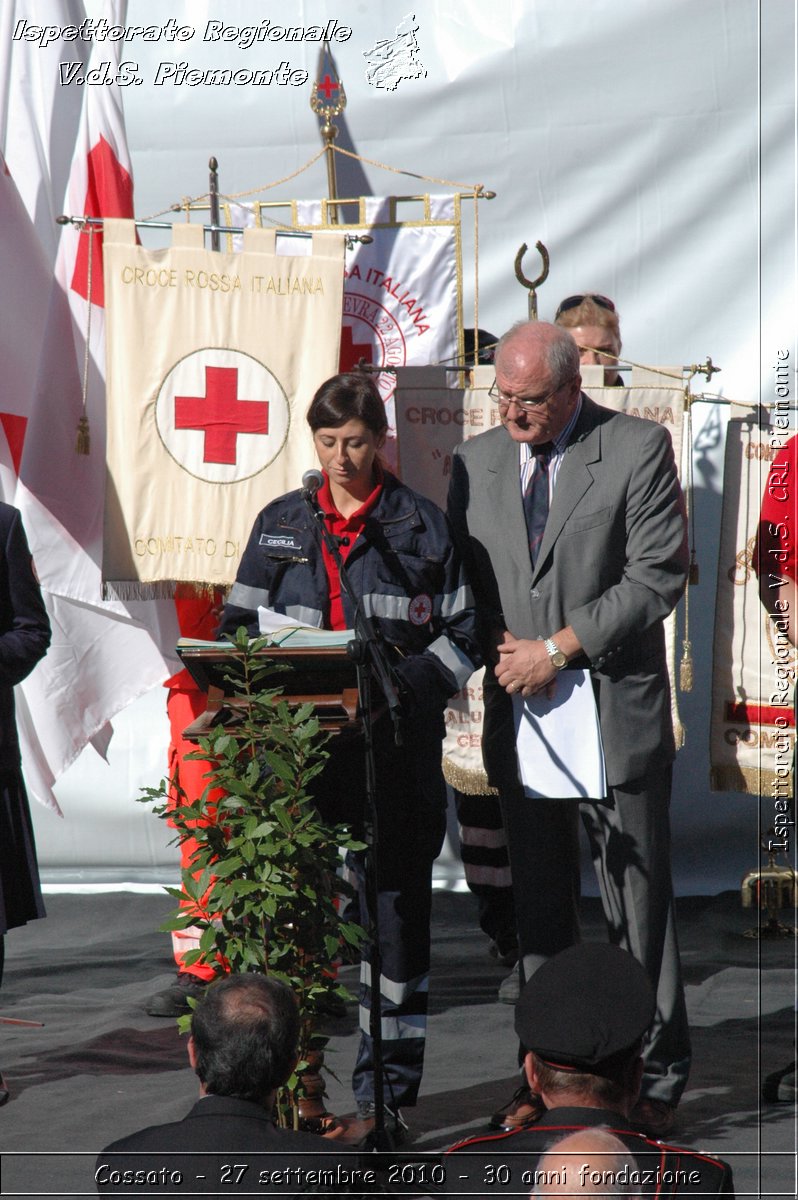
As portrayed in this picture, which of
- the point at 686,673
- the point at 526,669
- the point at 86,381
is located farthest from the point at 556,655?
the point at 86,381

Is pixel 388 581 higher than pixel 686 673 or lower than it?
higher

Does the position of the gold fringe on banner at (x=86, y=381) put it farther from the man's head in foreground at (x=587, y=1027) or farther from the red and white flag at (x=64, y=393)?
the man's head in foreground at (x=587, y=1027)

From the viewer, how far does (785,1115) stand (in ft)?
11.7

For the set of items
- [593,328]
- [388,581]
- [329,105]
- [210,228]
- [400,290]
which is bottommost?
[388,581]

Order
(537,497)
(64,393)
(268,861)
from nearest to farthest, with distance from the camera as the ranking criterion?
(268,861), (537,497), (64,393)

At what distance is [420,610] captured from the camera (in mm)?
3502

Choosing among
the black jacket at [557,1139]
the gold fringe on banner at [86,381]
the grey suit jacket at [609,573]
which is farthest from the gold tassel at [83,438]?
the black jacket at [557,1139]

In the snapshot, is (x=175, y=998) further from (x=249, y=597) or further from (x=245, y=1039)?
(x=245, y=1039)

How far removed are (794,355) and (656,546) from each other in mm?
2212

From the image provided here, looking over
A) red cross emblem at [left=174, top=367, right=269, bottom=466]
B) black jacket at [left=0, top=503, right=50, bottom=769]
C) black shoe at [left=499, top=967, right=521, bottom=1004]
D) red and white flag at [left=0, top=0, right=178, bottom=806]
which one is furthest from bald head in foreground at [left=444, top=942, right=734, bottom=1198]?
red and white flag at [left=0, top=0, right=178, bottom=806]

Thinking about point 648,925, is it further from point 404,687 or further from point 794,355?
point 794,355

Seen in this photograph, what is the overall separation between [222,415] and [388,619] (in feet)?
4.47

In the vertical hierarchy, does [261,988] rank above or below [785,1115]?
above

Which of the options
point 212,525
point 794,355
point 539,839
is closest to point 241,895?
point 539,839
